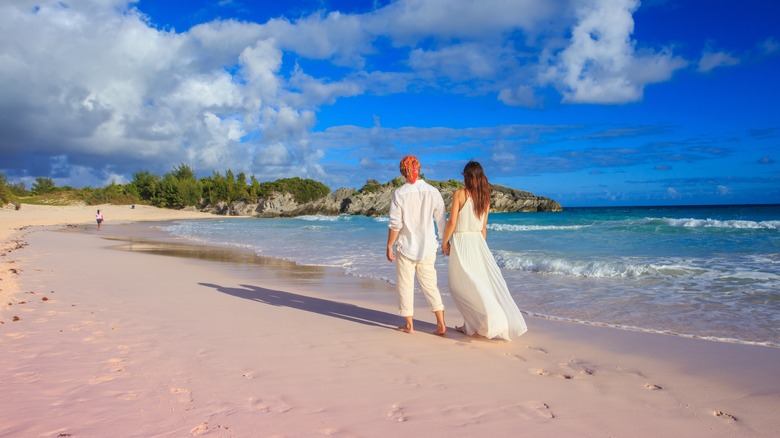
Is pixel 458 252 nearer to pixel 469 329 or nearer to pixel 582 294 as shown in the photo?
pixel 469 329

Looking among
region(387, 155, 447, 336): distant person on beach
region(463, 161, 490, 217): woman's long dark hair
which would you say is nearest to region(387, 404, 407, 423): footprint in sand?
region(387, 155, 447, 336): distant person on beach

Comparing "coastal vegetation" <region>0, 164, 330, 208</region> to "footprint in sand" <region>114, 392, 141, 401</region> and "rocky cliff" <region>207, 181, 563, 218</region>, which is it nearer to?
"rocky cliff" <region>207, 181, 563, 218</region>

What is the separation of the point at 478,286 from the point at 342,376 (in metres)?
1.89

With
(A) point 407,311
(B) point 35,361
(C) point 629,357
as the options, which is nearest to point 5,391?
(B) point 35,361

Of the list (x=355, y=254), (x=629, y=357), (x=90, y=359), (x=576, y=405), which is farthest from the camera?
(x=355, y=254)

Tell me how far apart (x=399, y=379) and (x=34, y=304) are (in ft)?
18.0

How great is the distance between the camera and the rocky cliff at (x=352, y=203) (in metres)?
69.6

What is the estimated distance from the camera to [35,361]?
3980 mm

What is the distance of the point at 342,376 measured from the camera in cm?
383

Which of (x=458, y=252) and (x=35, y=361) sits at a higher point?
(x=458, y=252)

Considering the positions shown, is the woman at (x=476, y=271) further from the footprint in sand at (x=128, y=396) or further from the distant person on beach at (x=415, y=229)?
the footprint in sand at (x=128, y=396)

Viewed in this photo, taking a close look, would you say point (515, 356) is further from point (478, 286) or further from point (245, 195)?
point (245, 195)

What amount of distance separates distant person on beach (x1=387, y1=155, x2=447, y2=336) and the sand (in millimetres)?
466

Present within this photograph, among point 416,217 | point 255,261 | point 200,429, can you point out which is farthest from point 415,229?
point 255,261
